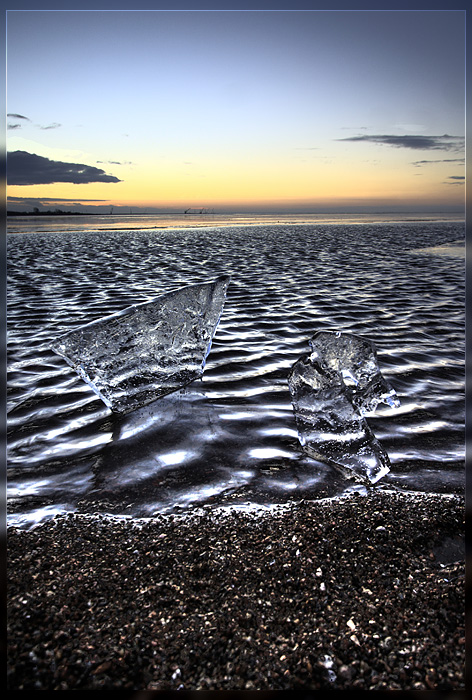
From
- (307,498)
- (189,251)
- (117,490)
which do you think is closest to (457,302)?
(307,498)

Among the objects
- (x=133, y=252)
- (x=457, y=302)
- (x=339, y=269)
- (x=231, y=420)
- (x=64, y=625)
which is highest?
(x=133, y=252)

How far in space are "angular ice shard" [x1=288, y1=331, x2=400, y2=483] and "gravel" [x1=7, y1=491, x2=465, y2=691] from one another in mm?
580

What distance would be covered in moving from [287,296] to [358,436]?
6.46 m

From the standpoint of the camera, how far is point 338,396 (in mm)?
3686

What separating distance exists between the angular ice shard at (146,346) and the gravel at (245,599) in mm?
1612

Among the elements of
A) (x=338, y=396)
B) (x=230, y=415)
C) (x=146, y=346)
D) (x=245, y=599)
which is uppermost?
(x=146, y=346)

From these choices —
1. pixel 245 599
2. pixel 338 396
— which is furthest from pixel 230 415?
pixel 245 599

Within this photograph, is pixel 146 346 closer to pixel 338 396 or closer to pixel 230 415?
pixel 230 415

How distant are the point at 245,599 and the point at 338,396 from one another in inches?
74.9

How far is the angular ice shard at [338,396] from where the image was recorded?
340cm

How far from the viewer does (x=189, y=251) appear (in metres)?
19.3

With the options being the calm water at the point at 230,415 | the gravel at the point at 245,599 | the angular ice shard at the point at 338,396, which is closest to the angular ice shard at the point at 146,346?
the calm water at the point at 230,415

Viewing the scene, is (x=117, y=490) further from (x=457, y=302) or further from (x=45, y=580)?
(x=457, y=302)

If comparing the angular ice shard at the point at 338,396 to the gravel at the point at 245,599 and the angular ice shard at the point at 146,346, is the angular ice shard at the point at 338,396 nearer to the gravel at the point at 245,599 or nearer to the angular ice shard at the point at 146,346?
the gravel at the point at 245,599
